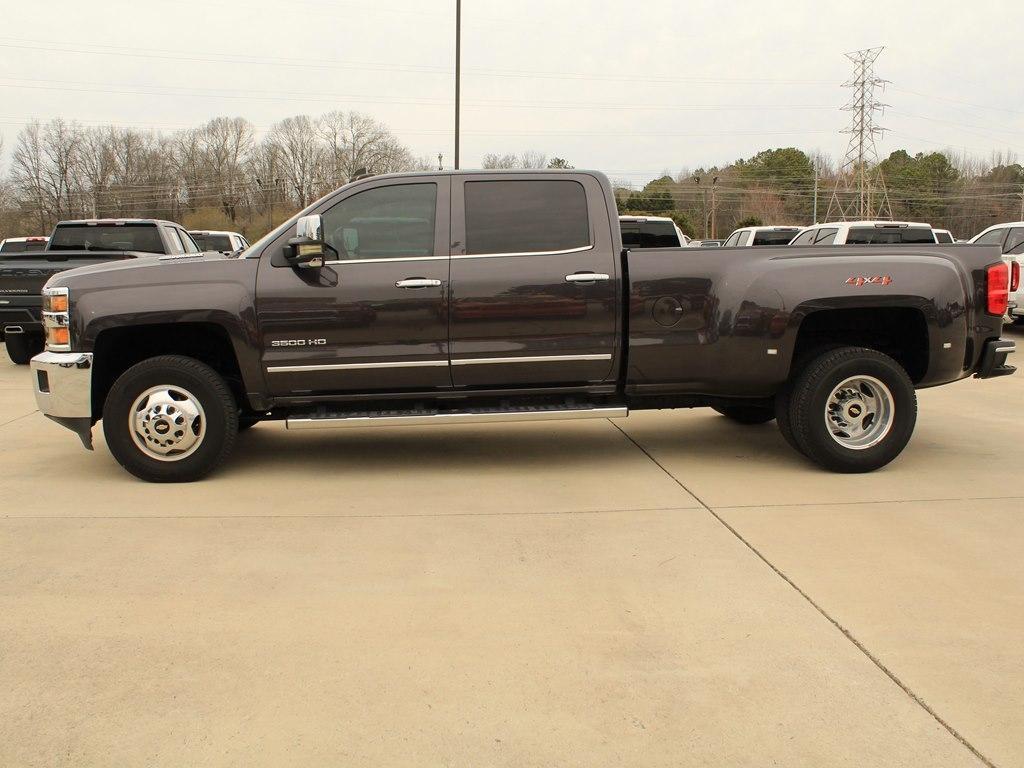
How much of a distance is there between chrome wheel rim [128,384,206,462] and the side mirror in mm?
1149

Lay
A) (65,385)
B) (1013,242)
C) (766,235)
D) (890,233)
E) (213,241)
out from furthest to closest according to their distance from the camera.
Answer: (213,241), (766,235), (1013,242), (890,233), (65,385)

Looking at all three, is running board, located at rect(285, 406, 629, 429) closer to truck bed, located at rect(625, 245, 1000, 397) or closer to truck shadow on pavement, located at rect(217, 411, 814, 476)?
truck bed, located at rect(625, 245, 1000, 397)

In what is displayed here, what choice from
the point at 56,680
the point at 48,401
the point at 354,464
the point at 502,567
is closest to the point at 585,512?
the point at 502,567

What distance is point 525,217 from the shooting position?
19.3 feet

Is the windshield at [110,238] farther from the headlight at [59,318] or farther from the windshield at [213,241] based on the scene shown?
the windshield at [213,241]

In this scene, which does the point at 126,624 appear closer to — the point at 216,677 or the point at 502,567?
the point at 216,677

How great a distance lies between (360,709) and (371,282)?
3256mm

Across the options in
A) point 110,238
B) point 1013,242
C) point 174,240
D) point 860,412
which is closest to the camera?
point 860,412

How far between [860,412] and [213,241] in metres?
16.9

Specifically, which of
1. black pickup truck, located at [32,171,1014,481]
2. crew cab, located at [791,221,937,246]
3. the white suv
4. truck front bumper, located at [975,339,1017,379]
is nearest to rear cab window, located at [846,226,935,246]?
crew cab, located at [791,221,937,246]

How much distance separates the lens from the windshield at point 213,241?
63.9 ft

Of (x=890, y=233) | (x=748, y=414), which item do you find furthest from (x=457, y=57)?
(x=748, y=414)

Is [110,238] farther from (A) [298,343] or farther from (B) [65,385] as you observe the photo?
(A) [298,343]

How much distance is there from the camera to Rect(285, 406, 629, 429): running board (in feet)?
18.6
